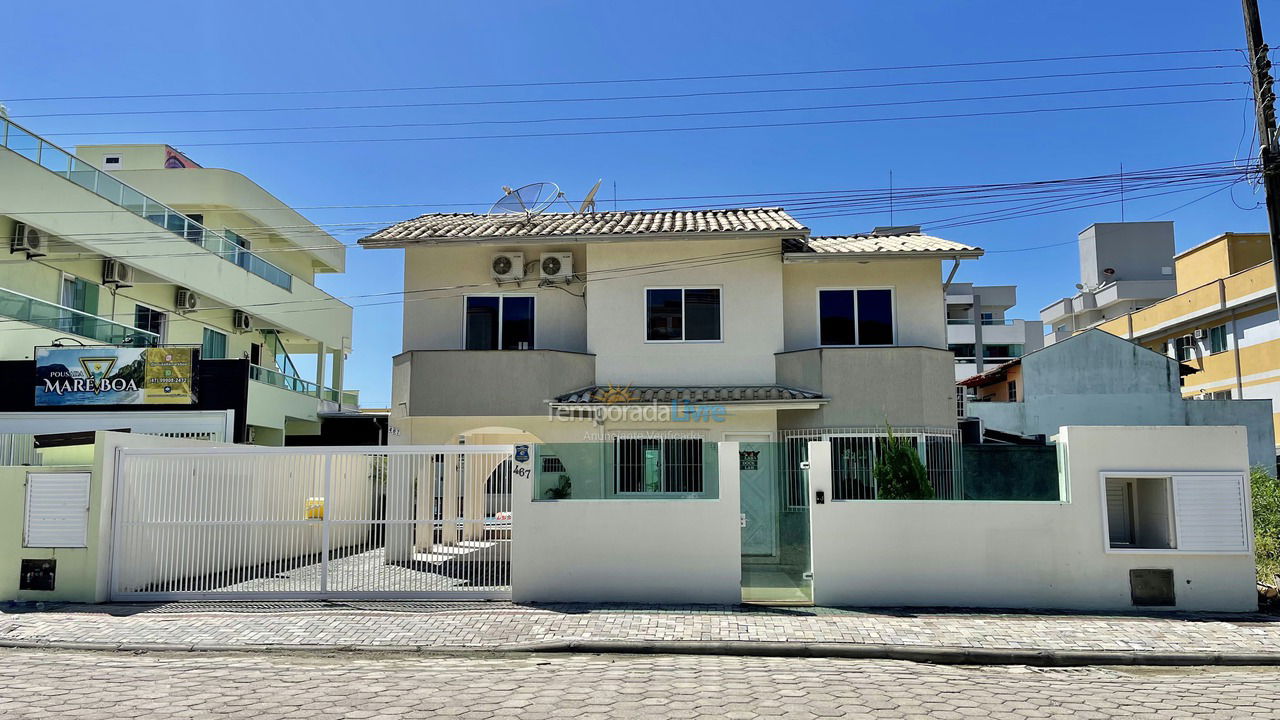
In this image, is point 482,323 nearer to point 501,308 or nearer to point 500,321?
point 500,321

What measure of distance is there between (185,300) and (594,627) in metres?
21.0

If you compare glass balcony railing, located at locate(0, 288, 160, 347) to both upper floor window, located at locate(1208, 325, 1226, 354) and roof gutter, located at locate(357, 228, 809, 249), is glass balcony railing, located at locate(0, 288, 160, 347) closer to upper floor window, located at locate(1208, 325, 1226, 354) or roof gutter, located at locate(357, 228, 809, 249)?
roof gutter, located at locate(357, 228, 809, 249)

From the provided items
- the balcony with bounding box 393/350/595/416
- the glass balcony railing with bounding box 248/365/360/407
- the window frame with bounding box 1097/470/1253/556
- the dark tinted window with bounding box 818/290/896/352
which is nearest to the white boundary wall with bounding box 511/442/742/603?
the window frame with bounding box 1097/470/1253/556

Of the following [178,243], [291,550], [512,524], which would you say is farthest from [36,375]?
[512,524]

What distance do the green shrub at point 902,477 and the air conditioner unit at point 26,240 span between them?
63.1 ft

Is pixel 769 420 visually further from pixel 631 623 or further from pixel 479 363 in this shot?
pixel 631 623

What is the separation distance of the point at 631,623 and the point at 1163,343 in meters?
36.3

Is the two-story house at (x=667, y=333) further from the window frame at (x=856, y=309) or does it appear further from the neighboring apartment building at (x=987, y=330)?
the neighboring apartment building at (x=987, y=330)

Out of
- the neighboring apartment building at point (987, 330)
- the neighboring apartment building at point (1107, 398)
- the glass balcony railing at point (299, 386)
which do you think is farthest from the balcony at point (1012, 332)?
the glass balcony railing at point (299, 386)

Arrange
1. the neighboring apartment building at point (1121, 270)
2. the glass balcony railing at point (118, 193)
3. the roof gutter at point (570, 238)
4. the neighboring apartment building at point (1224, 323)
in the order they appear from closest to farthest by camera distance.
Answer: the roof gutter at point (570, 238) < the glass balcony railing at point (118, 193) < the neighboring apartment building at point (1224, 323) < the neighboring apartment building at point (1121, 270)

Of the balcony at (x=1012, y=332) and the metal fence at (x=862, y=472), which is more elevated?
the balcony at (x=1012, y=332)

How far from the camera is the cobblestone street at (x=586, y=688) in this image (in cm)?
663

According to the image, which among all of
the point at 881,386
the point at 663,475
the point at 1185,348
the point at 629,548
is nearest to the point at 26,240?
the point at 663,475

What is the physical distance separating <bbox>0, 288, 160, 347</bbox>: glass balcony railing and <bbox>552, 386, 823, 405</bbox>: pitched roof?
10.4 metres
